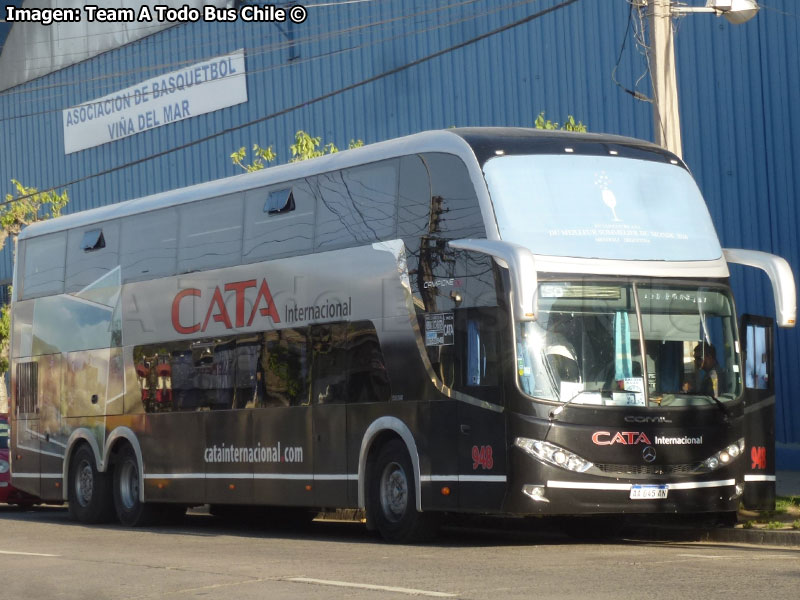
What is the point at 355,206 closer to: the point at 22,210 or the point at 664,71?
the point at 664,71

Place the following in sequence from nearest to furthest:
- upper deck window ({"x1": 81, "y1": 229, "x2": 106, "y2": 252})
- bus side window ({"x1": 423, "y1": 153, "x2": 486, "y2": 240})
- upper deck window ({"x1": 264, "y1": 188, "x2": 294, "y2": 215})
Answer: bus side window ({"x1": 423, "y1": 153, "x2": 486, "y2": 240})
upper deck window ({"x1": 264, "y1": 188, "x2": 294, "y2": 215})
upper deck window ({"x1": 81, "y1": 229, "x2": 106, "y2": 252})

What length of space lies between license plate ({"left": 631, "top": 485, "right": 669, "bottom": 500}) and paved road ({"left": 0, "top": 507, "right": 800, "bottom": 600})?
453 mm

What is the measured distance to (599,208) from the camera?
1372cm

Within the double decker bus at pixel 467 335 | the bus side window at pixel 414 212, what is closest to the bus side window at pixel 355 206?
the double decker bus at pixel 467 335

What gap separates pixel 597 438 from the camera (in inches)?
517

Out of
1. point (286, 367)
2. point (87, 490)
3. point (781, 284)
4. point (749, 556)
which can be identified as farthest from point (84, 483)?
point (749, 556)

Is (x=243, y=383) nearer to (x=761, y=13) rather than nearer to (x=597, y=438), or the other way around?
(x=597, y=438)

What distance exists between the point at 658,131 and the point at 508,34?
1262 centimetres

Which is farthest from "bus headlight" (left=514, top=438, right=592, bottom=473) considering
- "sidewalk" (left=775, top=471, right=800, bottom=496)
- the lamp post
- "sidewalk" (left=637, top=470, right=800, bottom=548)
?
"sidewalk" (left=775, top=471, right=800, bottom=496)

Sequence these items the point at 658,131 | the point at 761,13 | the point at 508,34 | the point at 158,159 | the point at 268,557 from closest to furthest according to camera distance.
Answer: the point at 268,557
the point at 658,131
the point at 761,13
the point at 508,34
the point at 158,159

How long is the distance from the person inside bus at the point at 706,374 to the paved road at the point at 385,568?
1.43 m

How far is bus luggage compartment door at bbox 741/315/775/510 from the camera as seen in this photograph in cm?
1408

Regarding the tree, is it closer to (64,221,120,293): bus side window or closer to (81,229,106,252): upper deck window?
(64,221,120,293): bus side window

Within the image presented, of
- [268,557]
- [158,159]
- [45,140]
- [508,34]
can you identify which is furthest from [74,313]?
[45,140]
